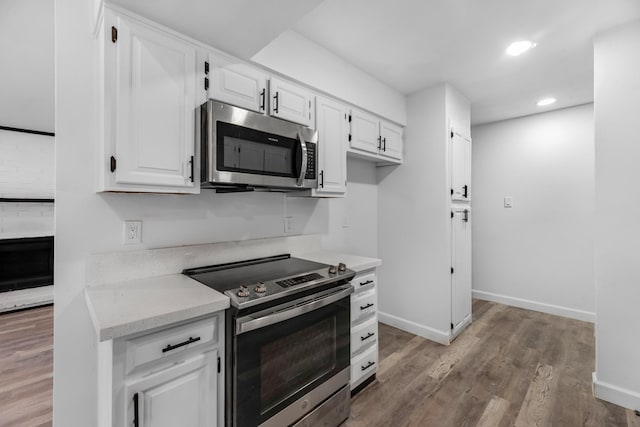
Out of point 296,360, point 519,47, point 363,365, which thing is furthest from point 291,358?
point 519,47

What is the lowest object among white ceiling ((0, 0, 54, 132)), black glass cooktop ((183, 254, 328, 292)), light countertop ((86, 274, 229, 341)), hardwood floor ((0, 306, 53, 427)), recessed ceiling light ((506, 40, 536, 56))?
hardwood floor ((0, 306, 53, 427))

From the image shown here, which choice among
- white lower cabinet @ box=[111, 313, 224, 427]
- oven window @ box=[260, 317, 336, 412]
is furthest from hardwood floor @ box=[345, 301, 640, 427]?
white lower cabinet @ box=[111, 313, 224, 427]

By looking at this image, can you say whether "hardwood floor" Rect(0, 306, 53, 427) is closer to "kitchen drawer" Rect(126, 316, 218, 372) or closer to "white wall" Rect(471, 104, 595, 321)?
"kitchen drawer" Rect(126, 316, 218, 372)

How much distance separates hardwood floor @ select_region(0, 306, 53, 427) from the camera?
190 centimetres

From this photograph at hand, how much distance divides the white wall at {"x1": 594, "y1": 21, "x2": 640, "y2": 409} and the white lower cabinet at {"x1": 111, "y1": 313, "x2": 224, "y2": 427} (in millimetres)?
2453

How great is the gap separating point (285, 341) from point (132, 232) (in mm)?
998

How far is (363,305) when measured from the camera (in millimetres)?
2043

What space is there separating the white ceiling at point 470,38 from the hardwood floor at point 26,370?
311 cm

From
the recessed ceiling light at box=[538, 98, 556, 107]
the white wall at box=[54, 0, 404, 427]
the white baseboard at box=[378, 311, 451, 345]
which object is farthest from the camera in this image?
the recessed ceiling light at box=[538, 98, 556, 107]

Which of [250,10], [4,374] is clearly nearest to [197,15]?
[250,10]

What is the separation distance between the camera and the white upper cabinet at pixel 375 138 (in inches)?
99.5

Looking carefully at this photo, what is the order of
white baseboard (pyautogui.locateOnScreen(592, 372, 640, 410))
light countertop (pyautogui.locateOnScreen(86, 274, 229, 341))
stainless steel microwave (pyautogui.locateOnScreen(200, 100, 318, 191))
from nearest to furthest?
1. light countertop (pyautogui.locateOnScreen(86, 274, 229, 341))
2. stainless steel microwave (pyautogui.locateOnScreen(200, 100, 318, 191))
3. white baseboard (pyautogui.locateOnScreen(592, 372, 640, 410))

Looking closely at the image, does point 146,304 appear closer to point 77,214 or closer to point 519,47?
point 77,214

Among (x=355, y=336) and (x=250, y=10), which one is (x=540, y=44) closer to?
(x=250, y=10)
